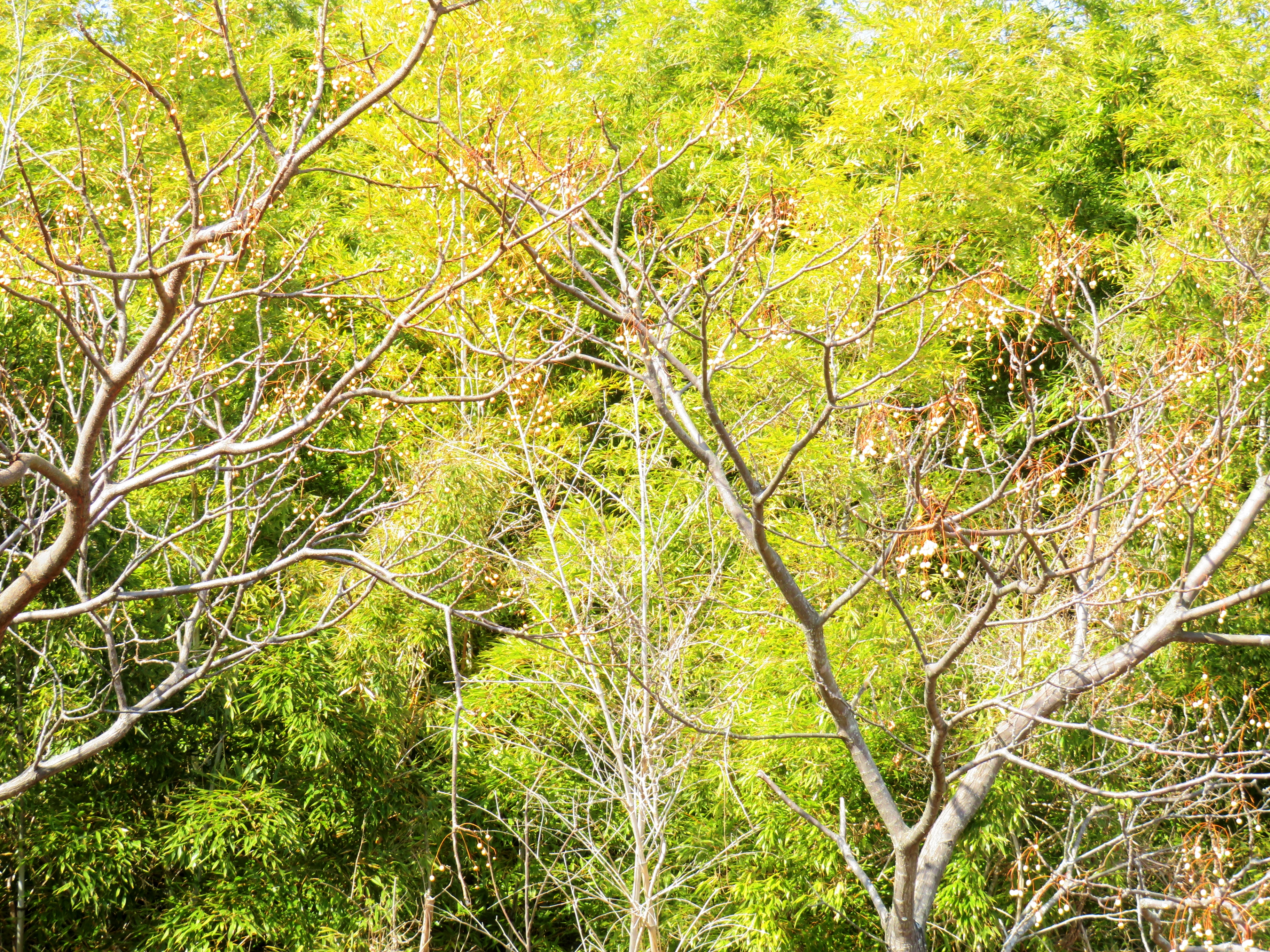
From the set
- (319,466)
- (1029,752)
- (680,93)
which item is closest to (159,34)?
(319,466)

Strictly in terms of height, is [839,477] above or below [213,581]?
below

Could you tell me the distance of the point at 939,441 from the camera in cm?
504

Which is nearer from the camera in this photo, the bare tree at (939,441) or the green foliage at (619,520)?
the bare tree at (939,441)

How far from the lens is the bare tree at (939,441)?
2.65m

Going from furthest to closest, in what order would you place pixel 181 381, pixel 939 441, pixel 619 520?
pixel 619 520
pixel 939 441
pixel 181 381

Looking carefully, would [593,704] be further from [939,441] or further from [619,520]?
[939,441]

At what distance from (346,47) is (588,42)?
1.95 meters

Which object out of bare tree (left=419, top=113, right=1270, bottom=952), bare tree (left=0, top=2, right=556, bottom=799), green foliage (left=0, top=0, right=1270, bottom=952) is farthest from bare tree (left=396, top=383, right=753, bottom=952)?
bare tree (left=0, top=2, right=556, bottom=799)

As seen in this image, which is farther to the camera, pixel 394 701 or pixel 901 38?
pixel 901 38

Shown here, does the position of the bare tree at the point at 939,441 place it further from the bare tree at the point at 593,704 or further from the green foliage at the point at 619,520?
the bare tree at the point at 593,704

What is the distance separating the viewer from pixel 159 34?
246 inches

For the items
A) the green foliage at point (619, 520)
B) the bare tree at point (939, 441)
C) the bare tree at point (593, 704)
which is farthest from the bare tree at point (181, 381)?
the bare tree at point (593, 704)

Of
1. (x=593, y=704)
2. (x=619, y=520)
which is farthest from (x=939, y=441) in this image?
(x=593, y=704)

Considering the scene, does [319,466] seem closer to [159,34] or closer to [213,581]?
[159,34]
